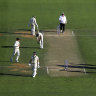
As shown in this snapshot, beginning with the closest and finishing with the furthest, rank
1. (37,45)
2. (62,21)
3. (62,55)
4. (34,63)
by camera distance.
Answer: (34,63)
(62,55)
(37,45)
(62,21)

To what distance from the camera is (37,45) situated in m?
44.0

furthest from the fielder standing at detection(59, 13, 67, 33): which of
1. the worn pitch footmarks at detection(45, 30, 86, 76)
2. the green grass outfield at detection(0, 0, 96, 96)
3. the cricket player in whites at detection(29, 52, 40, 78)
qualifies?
the cricket player in whites at detection(29, 52, 40, 78)

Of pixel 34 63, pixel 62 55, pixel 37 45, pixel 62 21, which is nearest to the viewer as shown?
pixel 34 63

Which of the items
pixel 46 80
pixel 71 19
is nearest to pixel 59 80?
pixel 46 80

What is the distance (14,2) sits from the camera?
58406 millimetres

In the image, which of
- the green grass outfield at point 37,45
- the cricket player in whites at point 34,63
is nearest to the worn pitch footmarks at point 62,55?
the green grass outfield at point 37,45

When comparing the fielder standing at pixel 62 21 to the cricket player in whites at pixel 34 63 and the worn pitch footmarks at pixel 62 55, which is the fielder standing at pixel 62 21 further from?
the cricket player in whites at pixel 34 63

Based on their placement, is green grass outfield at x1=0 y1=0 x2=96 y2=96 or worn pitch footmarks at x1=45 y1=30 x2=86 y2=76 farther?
worn pitch footmarks at x1=45 y1=30 x2=86 y2=76

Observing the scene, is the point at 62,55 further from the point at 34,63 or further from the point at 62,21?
the point at 62,21

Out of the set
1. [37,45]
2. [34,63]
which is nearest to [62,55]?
[37,45]

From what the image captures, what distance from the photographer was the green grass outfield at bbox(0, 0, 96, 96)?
34.1 metres

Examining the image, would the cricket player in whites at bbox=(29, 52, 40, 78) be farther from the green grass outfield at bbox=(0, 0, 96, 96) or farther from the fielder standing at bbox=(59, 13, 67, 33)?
the fielder standing at bbox=(59, 13, 67, 33)

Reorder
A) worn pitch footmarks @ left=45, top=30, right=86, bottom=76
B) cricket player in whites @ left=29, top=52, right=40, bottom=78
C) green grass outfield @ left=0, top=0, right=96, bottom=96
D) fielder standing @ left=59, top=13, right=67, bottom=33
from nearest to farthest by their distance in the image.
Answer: green grass outfield @ left=0, top=0, right=96, bottom=96 < cricket player in whites @ left=29, top=52, right=40, bottom=78 < worn pitch footmarks @ left=45, top=30, right=86, bottom=76 < fielder standing @ left=59, top=13, right=67, bottom=33

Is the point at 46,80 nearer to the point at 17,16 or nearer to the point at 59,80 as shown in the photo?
the point at 59,80
